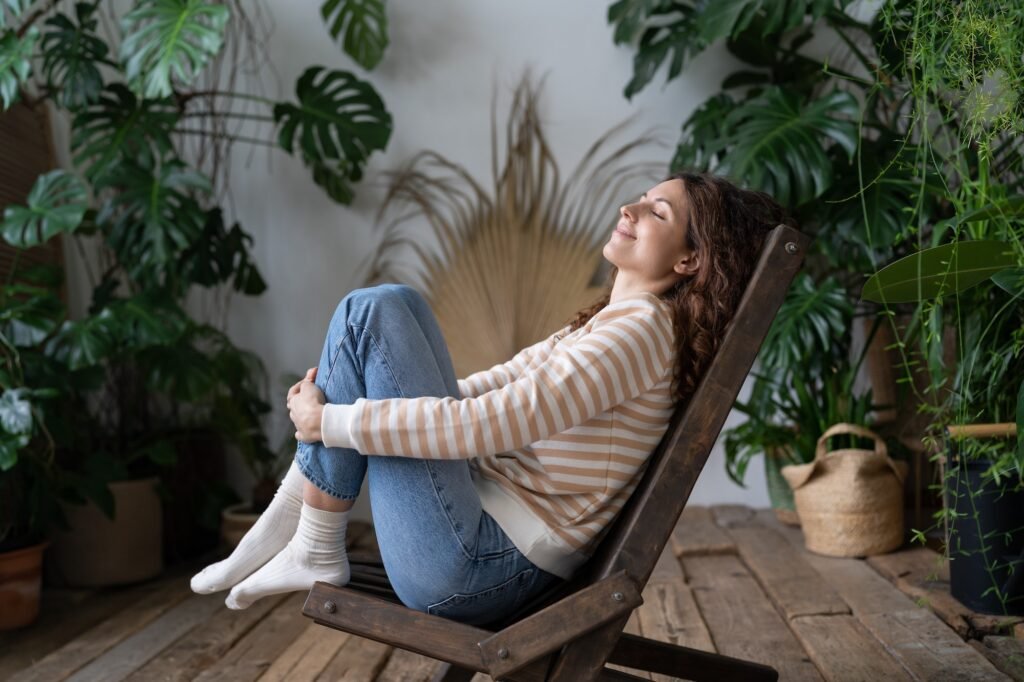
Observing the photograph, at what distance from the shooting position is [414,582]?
4.25 ft

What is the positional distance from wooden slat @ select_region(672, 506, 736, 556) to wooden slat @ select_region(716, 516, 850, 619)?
4cm

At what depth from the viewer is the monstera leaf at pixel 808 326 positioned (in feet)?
8.23

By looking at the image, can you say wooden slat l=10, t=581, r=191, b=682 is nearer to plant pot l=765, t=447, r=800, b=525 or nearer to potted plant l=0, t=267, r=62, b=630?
potted plant l=0, t=267, r=62, b=630

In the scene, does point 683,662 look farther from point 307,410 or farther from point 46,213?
point 46,213

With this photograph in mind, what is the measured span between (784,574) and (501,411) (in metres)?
1.53

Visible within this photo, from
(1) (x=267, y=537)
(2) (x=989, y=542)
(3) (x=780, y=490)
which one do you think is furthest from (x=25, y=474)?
(2) (x=989, y=542)

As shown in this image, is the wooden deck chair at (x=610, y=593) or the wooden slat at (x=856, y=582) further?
the wooden slat at (x=856, y=582)

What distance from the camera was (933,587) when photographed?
2238mm

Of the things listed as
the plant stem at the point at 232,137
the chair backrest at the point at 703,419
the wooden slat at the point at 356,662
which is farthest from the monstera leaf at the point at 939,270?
the plant stem at the point at 232,137

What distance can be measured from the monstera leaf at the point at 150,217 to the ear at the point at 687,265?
1.61 meters

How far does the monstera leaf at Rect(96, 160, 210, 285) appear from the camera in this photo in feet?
8.52

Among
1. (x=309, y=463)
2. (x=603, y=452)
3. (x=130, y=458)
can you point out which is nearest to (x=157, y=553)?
(x=130, y=458)

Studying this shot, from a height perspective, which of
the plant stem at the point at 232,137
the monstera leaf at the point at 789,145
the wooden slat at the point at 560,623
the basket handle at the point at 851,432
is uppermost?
the plant stem at the point at 232,137

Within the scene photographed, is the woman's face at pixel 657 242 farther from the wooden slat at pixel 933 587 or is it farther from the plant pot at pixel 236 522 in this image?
the plant pot at pixel 236 522
